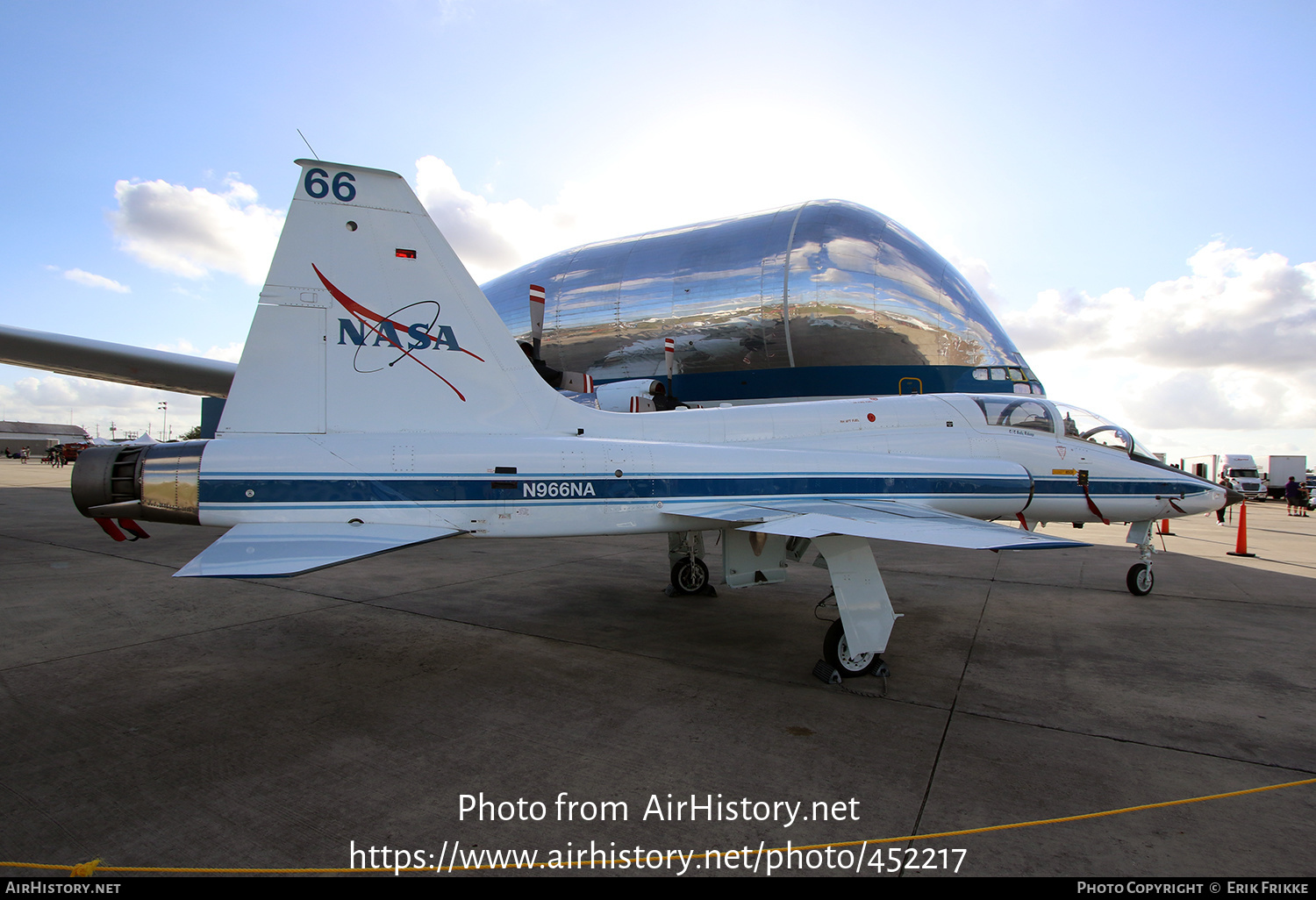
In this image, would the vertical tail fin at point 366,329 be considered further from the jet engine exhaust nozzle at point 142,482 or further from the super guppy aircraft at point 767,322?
the super guppy aircraft at point 767,322

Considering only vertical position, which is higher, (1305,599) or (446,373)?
(446,373)

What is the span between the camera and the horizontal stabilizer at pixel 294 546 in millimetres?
3805

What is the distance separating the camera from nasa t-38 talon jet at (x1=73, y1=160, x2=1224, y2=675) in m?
4.59

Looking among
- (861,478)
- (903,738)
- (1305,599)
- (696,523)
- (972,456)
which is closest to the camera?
(903,738)

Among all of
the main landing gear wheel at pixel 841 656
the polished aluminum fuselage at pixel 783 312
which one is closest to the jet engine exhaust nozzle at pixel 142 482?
the main landing gear wheel at pixel 841 656

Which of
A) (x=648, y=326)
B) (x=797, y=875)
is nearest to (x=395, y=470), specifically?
(x=797, y=875)

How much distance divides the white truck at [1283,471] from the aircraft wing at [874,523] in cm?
5123

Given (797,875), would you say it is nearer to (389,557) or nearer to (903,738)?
(903,738)

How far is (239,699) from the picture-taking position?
464 cm

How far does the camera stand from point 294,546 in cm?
417

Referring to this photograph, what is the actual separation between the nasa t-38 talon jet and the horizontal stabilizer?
0.02 meters

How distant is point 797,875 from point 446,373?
4305mm

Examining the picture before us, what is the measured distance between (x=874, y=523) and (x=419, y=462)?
3599 millimetres

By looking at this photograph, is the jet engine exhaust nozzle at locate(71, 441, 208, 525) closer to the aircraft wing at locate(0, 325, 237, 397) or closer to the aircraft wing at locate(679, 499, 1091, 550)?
the aircraft wing at locate(679, 499, 1091, 550)
